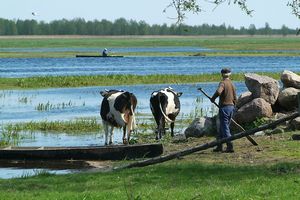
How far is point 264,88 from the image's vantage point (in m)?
29.3

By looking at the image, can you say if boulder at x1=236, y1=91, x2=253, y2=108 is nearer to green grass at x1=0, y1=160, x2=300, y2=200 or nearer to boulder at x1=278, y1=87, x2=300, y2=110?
boulder at x1=278, y1=87, x2=300, y2=110

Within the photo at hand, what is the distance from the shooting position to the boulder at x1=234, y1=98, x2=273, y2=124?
28188 millimetres

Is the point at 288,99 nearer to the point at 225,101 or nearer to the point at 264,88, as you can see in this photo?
the point at 264,88

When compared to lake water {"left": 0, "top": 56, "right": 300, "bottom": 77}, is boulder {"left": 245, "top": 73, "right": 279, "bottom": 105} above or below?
above

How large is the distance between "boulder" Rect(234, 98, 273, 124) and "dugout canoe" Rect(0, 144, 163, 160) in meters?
5.53

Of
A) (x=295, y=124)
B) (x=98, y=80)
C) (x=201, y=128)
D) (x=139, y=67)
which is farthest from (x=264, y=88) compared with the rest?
(x=139, y=67)

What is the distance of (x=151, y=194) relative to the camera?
615 inches

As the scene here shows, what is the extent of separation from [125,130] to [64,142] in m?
2.83

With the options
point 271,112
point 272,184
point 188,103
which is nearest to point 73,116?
point 188,103

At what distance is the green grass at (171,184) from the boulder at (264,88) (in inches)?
367

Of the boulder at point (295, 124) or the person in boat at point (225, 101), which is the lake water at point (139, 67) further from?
the person in boat at point (225, 101)

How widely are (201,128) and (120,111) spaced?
2750mm

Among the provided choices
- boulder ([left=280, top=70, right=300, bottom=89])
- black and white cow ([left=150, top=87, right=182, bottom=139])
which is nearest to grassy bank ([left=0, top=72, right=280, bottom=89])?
black and white cow ([left=150, top=87, right=182, bottom=139])

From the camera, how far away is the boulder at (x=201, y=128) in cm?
2783
